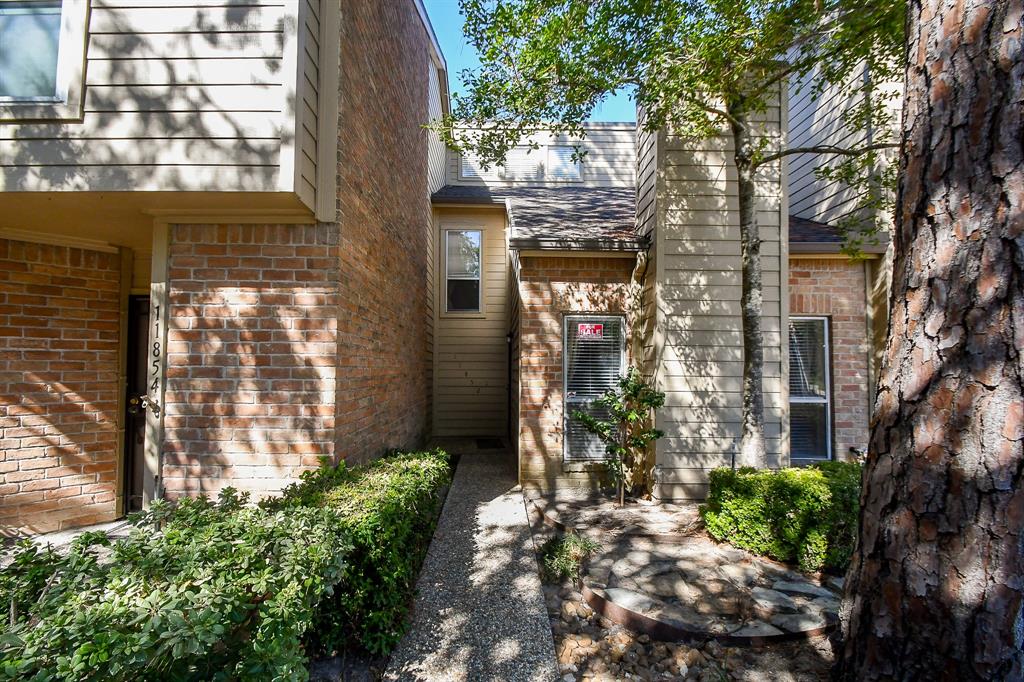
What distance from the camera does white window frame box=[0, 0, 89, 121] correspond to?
3180 millimetres

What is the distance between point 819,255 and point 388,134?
5.66 m

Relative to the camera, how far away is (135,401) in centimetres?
462

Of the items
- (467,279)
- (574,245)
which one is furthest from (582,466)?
(467,279)

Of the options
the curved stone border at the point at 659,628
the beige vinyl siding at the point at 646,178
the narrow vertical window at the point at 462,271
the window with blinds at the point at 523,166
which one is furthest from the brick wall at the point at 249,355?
the window with blinds at the point at 523,166

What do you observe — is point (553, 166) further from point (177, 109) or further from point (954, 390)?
point (954, 390)

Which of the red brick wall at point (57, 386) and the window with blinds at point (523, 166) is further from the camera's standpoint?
the window with blinds at point (523, 166)

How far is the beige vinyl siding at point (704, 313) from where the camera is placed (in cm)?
541

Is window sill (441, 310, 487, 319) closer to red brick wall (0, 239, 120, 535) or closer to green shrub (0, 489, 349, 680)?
red brick wall (0, 239, 120, 535)

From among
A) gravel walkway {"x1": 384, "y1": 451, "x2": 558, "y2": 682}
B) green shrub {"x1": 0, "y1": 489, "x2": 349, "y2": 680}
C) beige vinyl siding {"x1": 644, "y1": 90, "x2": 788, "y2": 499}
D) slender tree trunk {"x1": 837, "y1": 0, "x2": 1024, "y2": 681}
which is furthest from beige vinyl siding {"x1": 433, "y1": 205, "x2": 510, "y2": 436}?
slender tree trunk {"x1": 837, "y1": 0, "x2": 1024, "y2": 681}

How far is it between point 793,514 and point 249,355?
465 centimetres

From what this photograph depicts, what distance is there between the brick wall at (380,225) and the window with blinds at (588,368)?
2.25 metres

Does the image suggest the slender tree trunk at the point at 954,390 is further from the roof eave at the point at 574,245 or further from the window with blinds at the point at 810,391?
the window with blinds at the point at 810,391

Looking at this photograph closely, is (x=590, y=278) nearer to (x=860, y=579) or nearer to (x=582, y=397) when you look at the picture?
(x=582, y=397)

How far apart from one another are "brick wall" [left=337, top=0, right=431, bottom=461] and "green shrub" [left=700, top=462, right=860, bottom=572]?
348 cm
